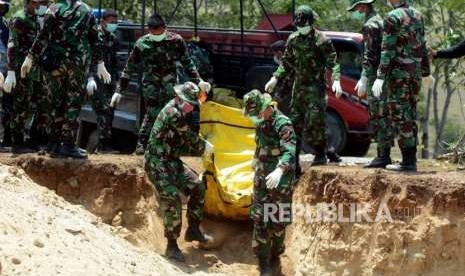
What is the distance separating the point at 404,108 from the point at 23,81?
4536 mm

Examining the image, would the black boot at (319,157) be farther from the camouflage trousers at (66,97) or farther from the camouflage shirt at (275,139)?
the camouflage trousers at (66,97)

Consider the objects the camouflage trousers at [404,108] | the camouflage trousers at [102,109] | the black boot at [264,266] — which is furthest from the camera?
the camouflage trousers at [102,109]

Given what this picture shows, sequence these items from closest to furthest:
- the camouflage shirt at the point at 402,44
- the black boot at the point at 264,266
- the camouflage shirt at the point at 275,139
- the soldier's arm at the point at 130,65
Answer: the camouflage shirt at the point at 275,139 → the camouflage shirt at the point at 402,44 → the black boot at the point at 264,266 → the soldier's arm at the point at 130,65

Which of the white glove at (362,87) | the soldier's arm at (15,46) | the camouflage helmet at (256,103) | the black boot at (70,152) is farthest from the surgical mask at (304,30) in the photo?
the soldier's arm at (15,46)

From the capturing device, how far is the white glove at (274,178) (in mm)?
9641

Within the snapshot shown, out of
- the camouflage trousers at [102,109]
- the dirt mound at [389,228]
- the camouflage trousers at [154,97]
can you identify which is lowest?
the dirt mound at [389,228]

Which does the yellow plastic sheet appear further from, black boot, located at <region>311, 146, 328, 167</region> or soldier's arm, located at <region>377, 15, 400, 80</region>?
soldier's arm, located at <region>377, 15, 400, 80</region>

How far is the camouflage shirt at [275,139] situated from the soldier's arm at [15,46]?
312cm

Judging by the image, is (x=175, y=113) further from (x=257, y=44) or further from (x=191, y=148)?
(x=257, y=44)

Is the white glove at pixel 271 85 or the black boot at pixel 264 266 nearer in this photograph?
the black boot at pixel 264 266

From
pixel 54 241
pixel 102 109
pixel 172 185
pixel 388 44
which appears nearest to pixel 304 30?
pixel 388 44

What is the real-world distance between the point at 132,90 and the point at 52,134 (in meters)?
3.22

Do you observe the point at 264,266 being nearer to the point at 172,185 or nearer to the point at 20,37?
the point at 172,185

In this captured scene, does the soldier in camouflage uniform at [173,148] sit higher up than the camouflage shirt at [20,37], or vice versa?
the camouflage shirt at [20,37]
